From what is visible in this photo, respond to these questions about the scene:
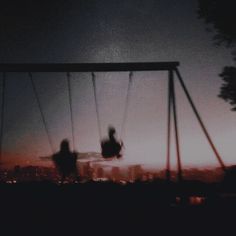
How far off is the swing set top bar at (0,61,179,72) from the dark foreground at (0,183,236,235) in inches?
123

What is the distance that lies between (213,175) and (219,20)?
5.87 m

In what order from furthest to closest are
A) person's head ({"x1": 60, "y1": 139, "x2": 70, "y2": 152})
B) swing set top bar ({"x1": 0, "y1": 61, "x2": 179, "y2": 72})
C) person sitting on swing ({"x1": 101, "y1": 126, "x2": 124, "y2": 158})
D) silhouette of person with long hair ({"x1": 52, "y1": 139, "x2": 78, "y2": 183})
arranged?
person's head ({"x1": 60, "y1": 139, "x2": 70, "y2": 152})
silhouette of person with long hair ({"x1": 52, "y1": 139, "x2": 78, "y2": 183})
person sitting on swing ({"x1": 101, "y1": 126, "x2": 124, "y2": 158})
swing set top bar ({"x1": 0, "y1": 61, "x2": 179, "y2": 72})

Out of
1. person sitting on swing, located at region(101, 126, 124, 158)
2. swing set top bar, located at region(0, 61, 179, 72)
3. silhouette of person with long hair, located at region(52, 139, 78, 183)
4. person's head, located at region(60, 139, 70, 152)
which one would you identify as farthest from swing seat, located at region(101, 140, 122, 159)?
swing set top bar, located at region(0, 61, 179, 72)

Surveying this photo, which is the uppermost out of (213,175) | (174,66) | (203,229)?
(174,66)

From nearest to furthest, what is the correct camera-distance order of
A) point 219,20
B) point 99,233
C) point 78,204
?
point 99,233
point 78,204
point 219,20

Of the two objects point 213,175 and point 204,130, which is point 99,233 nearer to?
point 204,130

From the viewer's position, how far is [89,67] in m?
9.09

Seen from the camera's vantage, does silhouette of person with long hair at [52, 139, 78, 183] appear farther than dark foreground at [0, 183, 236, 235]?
Yes

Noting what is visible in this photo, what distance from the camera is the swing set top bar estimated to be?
905cm

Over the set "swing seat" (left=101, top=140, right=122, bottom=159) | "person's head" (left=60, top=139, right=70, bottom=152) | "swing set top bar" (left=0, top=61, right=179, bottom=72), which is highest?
"swing set top bar" (left=0, top=61, right=179, bottom=72)

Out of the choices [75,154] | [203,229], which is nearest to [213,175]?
[75,154]

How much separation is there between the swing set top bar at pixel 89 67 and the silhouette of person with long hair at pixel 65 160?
4.96 m

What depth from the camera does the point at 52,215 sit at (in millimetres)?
7773

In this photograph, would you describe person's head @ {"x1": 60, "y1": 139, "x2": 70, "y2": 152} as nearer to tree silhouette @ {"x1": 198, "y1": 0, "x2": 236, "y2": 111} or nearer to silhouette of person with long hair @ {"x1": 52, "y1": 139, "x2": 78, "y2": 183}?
silhouette of person with long hair @ {"x1": 52, "y1": 139, "x2": 78, "y2": 183}
